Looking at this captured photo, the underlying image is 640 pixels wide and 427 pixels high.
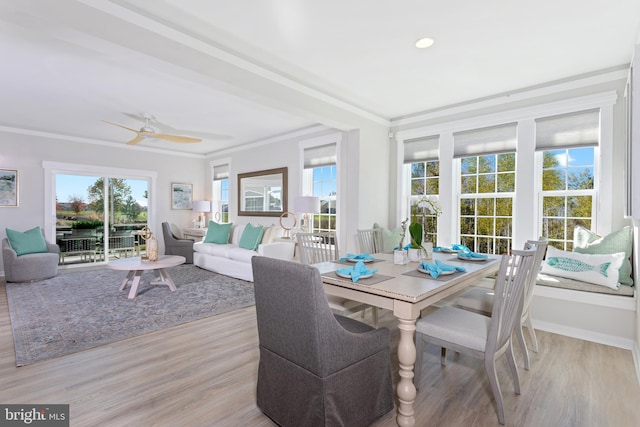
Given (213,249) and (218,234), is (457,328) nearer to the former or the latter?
(213,249)

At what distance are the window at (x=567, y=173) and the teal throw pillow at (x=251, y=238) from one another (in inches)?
160

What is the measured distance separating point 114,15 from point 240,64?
1.06m

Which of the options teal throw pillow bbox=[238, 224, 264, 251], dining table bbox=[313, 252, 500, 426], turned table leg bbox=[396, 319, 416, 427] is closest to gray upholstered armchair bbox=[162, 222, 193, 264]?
teal throw pillow bbox=[238, 224, 264, 251]

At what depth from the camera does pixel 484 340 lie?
1.88 metres

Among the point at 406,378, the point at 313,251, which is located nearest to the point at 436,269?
the point at 406,378

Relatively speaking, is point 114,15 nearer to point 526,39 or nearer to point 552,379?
point 526,39

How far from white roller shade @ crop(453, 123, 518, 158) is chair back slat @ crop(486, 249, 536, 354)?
2.61 meters

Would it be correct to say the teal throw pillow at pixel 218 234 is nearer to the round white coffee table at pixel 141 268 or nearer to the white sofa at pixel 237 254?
the white sofa at pixel 237 254

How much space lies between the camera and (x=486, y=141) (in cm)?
418

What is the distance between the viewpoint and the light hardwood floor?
1.88 metres

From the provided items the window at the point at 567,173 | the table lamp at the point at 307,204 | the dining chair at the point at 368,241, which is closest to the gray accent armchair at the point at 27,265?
the table lamp at the point at 307,204

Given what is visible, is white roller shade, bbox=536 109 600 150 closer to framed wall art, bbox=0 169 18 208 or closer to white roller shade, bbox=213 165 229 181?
white roller shade, bbox=213 165 229 181

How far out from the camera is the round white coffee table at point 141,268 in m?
4.21

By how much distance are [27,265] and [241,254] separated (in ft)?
10.8
